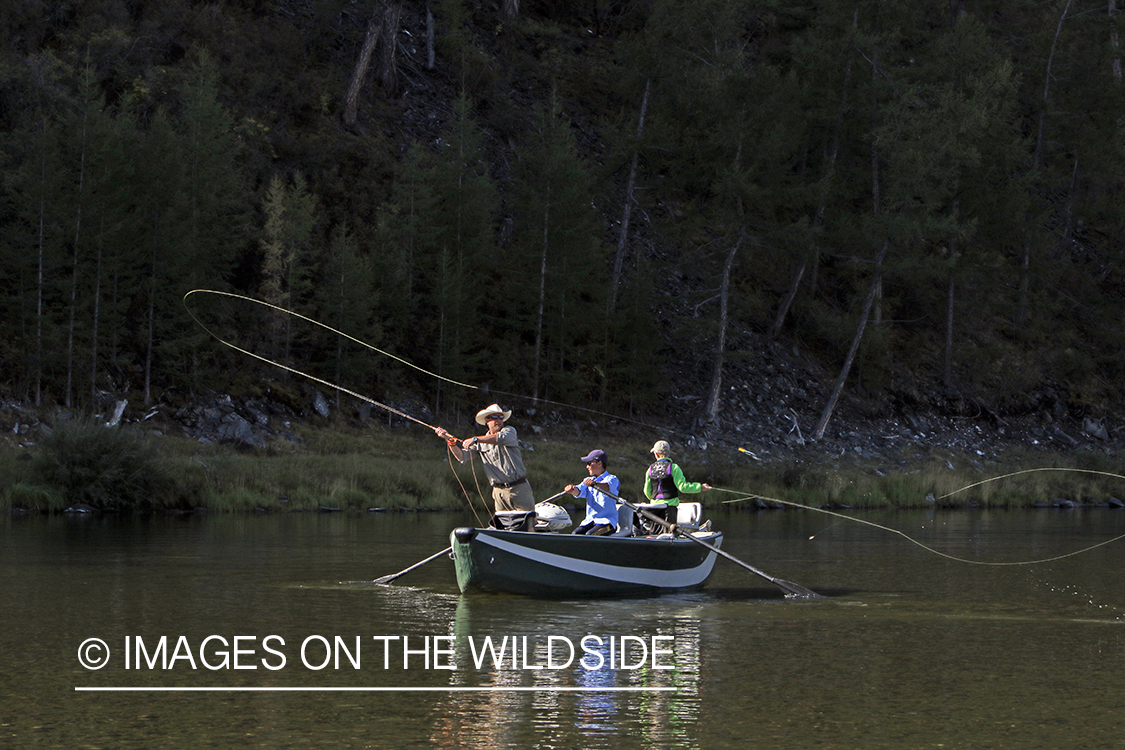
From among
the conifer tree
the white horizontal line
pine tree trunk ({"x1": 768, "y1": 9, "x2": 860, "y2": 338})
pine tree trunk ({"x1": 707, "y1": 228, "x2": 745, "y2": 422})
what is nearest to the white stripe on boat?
the white horizontal line

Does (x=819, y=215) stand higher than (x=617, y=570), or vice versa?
(x=819, y=215)

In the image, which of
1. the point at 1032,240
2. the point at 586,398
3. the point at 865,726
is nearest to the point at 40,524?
the point at 865,726

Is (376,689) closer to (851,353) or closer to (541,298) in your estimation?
(541,298)

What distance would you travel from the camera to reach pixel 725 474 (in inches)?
1331

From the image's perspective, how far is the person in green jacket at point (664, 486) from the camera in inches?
648

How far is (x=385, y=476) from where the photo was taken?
30.7m

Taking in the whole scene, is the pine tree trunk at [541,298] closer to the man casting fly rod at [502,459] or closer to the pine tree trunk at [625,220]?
the pine tree trunk at [625,220]

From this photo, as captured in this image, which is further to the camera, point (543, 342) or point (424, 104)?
point (424, 104)

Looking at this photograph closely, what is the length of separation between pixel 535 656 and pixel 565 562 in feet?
12.1

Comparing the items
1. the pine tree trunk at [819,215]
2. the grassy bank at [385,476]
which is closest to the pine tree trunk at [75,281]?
the grassy bank at [385,476]

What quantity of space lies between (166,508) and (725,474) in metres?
14.1

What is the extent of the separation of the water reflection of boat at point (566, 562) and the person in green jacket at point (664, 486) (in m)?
0.57

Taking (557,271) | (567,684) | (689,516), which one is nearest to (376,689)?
(567,684)

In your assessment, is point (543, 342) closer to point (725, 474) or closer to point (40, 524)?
point (725, 474)
